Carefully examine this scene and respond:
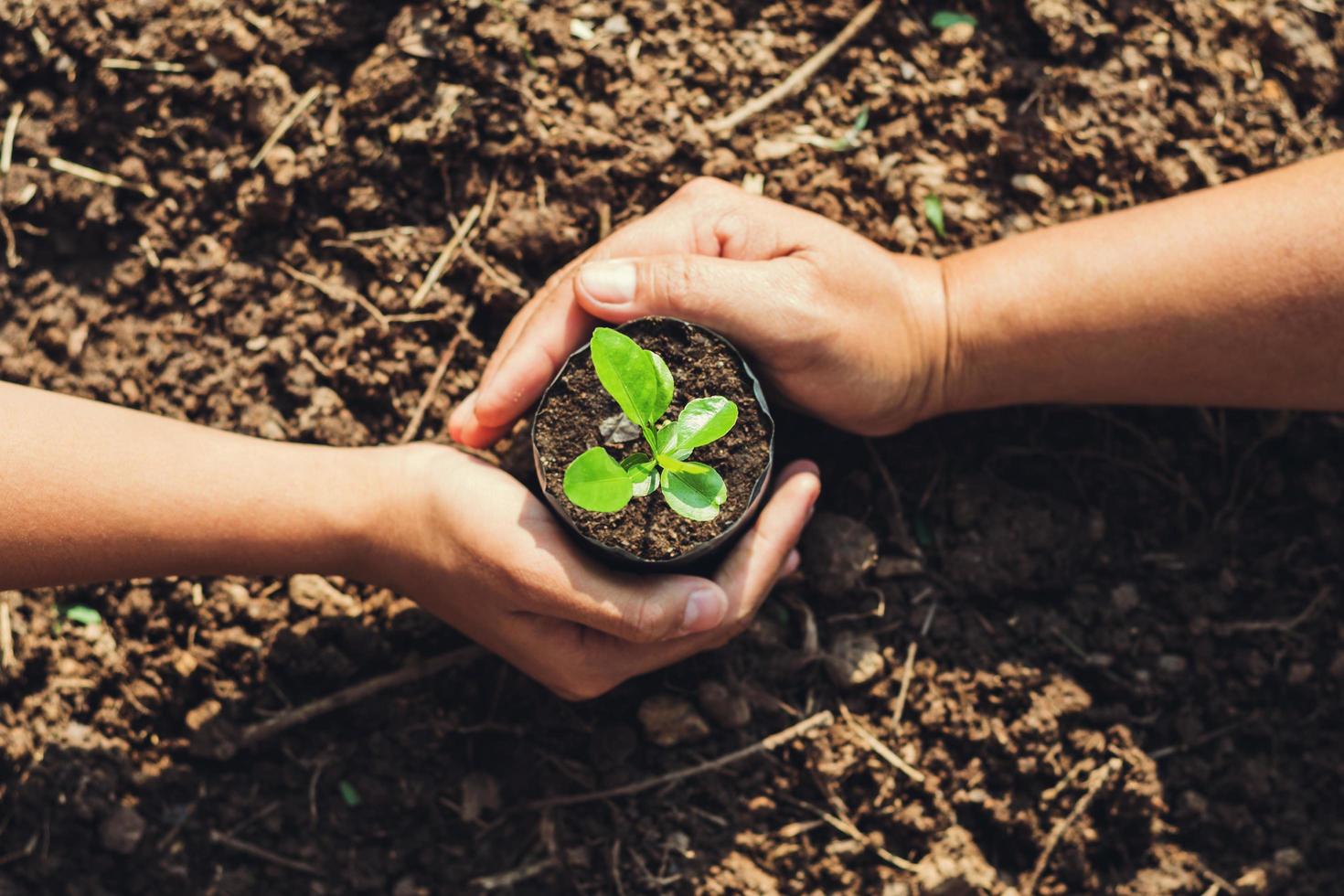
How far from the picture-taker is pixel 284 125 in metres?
2.36

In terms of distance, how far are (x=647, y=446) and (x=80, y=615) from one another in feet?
4.40

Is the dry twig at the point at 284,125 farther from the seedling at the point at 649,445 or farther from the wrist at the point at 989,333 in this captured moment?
Answer: the wrist at the point at 989,333

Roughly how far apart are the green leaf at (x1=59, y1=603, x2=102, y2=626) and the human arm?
411 mm

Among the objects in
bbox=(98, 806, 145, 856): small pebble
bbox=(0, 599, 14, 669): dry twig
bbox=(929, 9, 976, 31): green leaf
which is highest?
bbox=(929, 9, 976, 31): green leaf

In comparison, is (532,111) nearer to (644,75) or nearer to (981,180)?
(644,75)

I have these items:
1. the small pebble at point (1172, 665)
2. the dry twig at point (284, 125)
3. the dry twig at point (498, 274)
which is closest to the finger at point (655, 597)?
the dry twig at point (498, 274)

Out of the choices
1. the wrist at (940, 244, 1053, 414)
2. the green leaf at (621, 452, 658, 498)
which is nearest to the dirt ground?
the wrist at (940, 244, 1053, 414)

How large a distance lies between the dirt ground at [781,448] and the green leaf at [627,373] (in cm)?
67

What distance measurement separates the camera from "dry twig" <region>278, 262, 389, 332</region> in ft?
7.70

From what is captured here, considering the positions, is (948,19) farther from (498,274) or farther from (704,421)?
(704,421)

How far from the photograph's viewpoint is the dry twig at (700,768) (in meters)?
2.23

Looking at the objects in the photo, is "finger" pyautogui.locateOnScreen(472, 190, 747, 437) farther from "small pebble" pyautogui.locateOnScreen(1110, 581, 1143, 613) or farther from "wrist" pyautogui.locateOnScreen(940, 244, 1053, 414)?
"small pebble" pyautogui.locateOnScreen(1110, 581, 1143, 613)

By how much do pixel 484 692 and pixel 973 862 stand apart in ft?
3.37

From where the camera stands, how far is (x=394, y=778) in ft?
7.43
